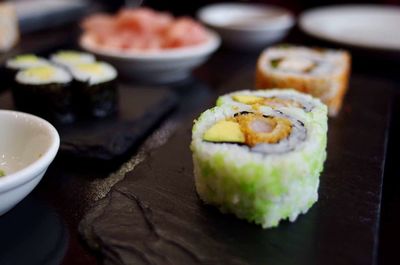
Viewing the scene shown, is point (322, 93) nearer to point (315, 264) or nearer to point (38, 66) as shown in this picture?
point (315, 264)

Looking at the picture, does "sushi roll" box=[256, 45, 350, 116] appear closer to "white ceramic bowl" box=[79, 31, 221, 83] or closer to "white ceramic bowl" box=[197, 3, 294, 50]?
"white ceramic bowl" box=[79, 31, 221, 83]

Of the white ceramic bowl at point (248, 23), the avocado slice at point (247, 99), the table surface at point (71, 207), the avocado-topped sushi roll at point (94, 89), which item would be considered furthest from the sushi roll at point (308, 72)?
the avocado-topped sushi roll at point (94, 89)

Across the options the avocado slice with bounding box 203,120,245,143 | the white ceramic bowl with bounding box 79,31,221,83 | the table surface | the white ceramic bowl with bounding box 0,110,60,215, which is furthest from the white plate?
the white ceramic bowl with bounding box 0,110,60,215

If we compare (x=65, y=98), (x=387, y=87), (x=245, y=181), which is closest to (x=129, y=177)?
(x=245, y=181)

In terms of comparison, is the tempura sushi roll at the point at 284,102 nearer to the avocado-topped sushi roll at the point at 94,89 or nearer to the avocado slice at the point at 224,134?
the avocado slice at the point at 224,134

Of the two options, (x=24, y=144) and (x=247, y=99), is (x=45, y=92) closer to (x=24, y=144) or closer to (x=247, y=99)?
(x=24, y=144)
